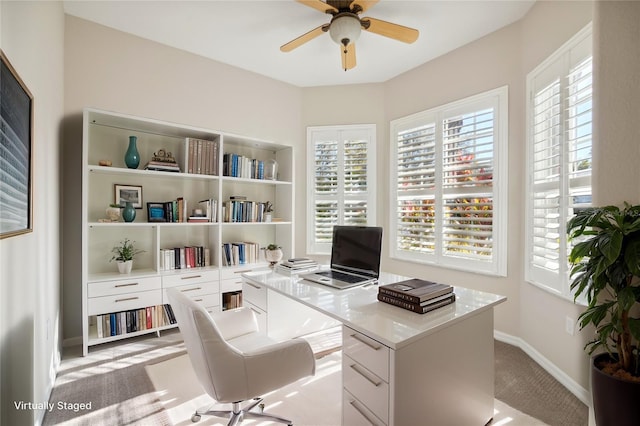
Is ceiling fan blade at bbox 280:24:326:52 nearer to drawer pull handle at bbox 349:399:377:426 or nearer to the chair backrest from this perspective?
the chair backrest

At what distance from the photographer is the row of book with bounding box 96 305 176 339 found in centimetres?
260

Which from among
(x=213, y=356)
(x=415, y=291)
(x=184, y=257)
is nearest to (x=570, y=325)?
(x=415, y=291)

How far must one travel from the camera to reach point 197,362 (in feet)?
4.83

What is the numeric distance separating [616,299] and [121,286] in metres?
3.45

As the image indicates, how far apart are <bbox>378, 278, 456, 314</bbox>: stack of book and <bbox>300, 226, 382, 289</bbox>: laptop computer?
1.24 feet

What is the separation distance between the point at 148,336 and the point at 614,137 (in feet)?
12.9

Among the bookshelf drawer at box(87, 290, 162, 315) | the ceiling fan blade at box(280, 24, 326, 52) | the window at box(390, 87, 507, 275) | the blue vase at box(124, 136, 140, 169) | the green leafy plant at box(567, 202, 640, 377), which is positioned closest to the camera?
the green leafy plant at box(567, 202, 640, 377)

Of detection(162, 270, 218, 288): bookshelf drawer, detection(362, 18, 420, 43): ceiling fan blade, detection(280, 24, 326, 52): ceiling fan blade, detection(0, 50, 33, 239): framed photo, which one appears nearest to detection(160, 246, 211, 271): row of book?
detection(162, 270, 218, 288): bookshelf drawer

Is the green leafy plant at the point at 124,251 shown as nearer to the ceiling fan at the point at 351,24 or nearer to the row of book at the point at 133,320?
the row of book at the point at 133,320

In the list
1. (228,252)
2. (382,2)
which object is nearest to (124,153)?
(228,252)

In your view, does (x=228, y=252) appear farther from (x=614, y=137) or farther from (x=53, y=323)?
(x=614, y=137)

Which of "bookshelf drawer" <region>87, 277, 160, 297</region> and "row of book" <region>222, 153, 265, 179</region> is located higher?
"row of book" <region>222, 153, 265, 179</region>

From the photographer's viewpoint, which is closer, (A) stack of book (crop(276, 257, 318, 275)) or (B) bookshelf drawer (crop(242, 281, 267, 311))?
(B) bookshelf drawer (crop(242, 281, 267, 311))

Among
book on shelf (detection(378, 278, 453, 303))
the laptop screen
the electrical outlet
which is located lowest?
the electrical outlet
